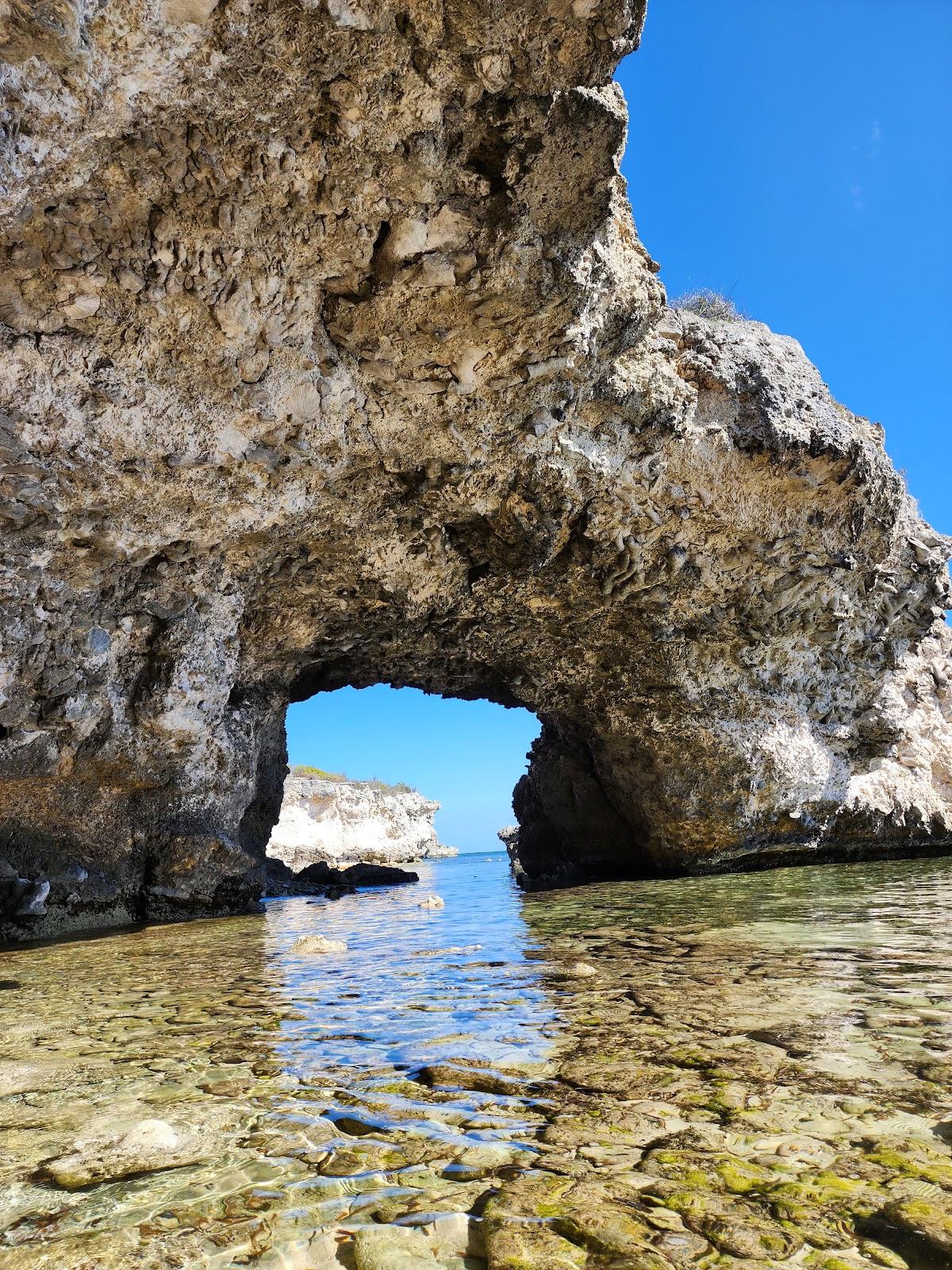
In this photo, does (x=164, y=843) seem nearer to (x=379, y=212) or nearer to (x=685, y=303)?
(x=379, y=212)

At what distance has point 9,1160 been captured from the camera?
2260 millimetres

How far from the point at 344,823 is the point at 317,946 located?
4365 centimetres

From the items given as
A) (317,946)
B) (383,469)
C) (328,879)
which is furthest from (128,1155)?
(328,879)

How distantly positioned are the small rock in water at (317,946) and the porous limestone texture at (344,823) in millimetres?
34575

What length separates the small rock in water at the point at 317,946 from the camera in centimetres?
649

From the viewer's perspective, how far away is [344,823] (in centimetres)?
4859

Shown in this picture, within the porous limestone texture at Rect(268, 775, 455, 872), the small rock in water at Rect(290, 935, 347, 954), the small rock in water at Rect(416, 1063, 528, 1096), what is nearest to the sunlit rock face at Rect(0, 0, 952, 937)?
the small rock in water at Rect(290, 935, 347, 954)

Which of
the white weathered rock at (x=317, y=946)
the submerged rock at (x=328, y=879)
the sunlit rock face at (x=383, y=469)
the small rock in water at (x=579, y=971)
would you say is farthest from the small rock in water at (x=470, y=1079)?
the submerged rock at (x=328, y=879)

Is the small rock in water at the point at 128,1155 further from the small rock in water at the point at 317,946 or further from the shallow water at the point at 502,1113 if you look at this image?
the small rock in water at the point at 317,946

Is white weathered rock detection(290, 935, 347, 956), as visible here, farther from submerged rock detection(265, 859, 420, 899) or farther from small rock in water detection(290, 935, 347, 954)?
submerged rock detection(265, 859, 420, 899)

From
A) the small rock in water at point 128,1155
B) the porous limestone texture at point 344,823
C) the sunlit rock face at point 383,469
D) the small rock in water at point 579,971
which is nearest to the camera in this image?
the small rock in water at point 128,1155

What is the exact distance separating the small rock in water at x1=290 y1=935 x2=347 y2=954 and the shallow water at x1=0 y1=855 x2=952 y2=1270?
1318 mm

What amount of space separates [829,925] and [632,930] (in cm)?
155

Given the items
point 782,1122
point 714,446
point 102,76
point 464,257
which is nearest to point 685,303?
point 714,446
